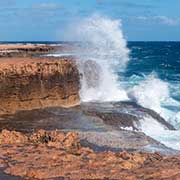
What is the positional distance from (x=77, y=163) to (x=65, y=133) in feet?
14.9

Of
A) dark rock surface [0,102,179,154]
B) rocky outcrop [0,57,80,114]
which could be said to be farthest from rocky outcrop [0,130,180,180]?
rocky outcrop [0,57,80,114]

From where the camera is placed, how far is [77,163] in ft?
35.9

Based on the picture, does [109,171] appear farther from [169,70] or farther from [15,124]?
[169,70]

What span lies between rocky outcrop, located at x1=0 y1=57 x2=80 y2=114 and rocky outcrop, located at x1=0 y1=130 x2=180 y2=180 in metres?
8.18

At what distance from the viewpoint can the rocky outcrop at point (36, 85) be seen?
69.0 ft

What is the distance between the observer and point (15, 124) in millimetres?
17828

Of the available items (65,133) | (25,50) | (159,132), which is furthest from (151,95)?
(65,133)

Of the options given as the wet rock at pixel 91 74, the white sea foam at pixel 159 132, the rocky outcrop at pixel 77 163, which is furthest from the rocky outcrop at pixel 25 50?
the rocky outcrop at pixel 77 163

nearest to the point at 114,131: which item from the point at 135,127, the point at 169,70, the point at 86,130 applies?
the point at 86,130

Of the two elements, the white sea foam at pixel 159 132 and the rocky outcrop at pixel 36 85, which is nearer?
the white sea foam at pixel 159 132

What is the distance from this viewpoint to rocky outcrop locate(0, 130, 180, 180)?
33.3 feet

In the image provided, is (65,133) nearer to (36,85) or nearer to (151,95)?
(36,85)

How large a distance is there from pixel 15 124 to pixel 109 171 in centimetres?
795

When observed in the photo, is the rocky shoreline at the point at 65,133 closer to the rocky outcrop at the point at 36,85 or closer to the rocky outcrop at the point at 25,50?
the rocky outcrop at the point at 36,85
